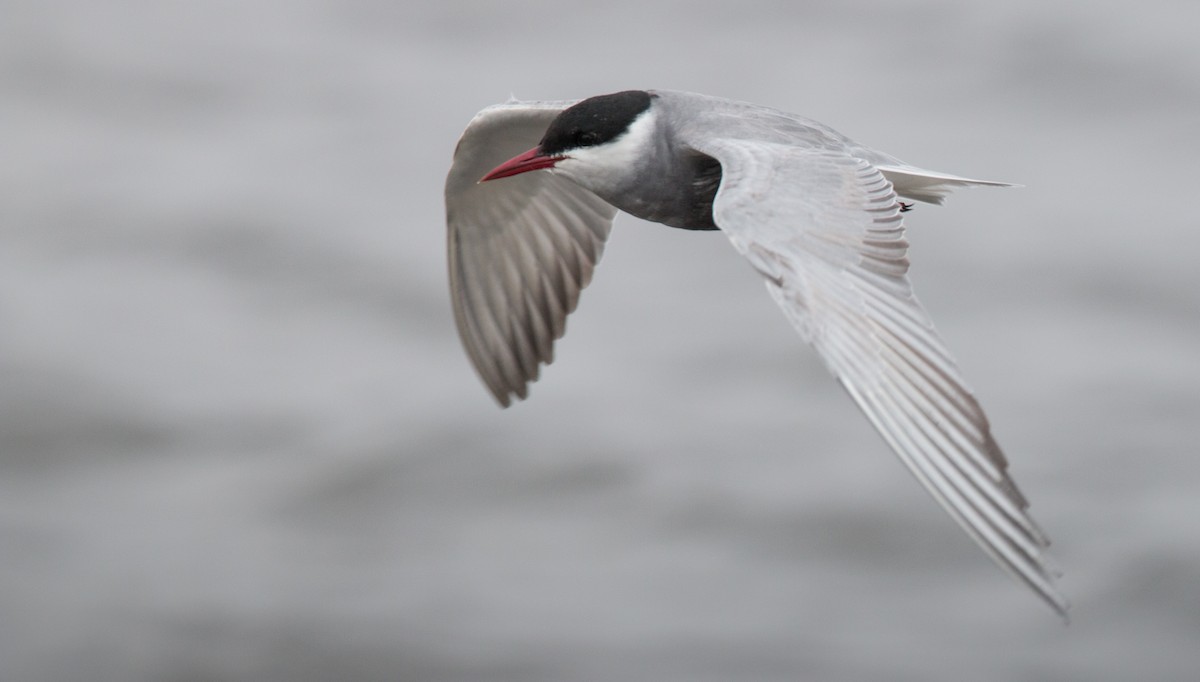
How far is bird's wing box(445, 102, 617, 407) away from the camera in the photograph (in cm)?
702

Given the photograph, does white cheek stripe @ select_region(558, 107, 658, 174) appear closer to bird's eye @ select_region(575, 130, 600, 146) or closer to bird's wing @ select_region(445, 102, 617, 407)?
bird's eye @ select_region(575, 130, 600, 146)

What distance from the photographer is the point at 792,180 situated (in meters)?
5.01

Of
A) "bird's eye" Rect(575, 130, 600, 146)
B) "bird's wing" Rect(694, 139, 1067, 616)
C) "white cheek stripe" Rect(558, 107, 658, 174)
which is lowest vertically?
"bird's wing" Rect(694, 139, 1067, 616)

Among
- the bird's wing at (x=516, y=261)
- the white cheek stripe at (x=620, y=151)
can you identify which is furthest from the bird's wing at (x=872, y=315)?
the bird's wing at (x=516, y=261)

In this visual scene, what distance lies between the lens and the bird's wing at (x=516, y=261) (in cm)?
702

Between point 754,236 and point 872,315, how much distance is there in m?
0.43

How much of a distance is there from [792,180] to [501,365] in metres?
2.44

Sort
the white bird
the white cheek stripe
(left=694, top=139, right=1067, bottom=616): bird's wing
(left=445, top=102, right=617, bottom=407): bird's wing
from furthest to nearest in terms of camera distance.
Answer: (left=445, top=102, right=617, bottom=407): bird's wing
the white cheek stripe
the white bird
(left=694, top=139, right=1067, bottom=616): bird's wing

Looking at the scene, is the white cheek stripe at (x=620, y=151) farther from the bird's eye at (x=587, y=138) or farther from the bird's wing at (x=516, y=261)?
the bird's wing at (x=516, y=261)

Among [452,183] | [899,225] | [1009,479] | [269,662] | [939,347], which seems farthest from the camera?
[269,662]

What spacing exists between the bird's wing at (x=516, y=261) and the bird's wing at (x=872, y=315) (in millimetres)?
1683

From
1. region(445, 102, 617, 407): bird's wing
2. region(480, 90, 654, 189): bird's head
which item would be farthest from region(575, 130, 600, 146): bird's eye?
region(445, 102, 617, 407): bird's wing

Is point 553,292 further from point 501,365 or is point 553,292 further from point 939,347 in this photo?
point 939,347

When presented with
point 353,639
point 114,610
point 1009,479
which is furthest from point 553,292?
point 114,610
